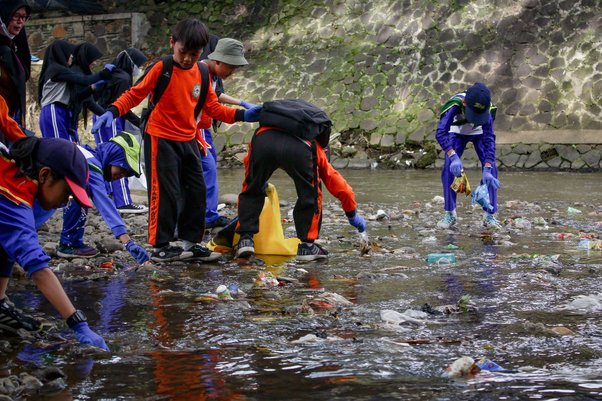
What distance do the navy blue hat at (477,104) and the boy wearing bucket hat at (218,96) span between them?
6.80ft

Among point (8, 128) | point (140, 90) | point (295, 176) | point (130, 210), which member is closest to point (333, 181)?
point (295, 176)

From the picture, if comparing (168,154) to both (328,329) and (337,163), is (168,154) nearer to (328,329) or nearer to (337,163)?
(328,329)

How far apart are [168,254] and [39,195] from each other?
2862mm

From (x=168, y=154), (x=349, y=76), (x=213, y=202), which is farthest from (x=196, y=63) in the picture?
A: (x=349, y=76)

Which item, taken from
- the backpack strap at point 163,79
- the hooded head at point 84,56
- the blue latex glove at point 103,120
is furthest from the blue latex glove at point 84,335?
the hooded head at point 84,56

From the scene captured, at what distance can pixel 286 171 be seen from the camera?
24.2 ft

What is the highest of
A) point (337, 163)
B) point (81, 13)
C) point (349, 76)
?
point (81, 13)

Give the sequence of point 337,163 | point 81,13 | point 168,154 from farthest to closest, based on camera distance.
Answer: point 81,13 → point 337,163 → point 168,154

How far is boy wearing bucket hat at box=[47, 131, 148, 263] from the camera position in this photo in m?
5.90

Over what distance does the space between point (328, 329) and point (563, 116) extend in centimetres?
1371

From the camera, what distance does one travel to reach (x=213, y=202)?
29.6 feet

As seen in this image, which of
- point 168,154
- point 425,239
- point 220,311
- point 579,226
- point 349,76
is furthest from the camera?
point 349,76

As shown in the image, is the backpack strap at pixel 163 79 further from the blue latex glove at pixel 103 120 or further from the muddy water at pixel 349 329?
the muddy water at pixel 349 329

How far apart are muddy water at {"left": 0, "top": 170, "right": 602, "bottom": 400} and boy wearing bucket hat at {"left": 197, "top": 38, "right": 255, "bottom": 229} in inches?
49.0
